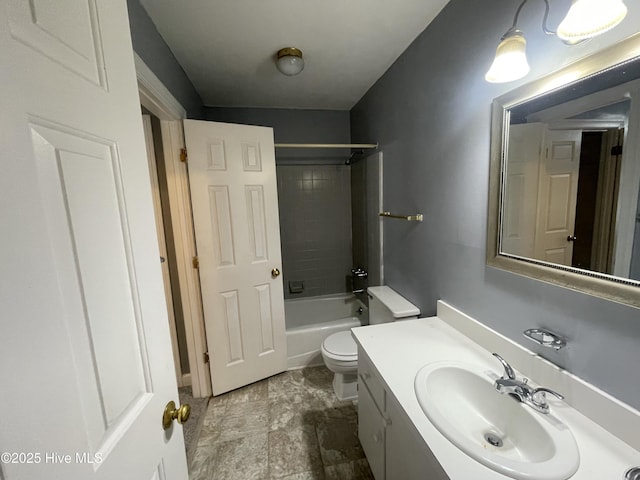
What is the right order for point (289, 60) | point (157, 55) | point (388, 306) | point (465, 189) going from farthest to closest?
point (388, 306) → point (289, 60) → point (157, 55) → point (465, 189)

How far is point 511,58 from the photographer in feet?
2.74

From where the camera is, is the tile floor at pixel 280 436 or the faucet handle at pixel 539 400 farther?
the tile floor at pixel 280 436

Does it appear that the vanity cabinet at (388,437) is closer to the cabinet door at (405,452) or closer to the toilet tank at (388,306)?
the cabinet door at (405,452)

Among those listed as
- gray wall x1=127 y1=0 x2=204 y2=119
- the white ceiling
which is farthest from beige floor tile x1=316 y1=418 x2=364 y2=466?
the white ceiling

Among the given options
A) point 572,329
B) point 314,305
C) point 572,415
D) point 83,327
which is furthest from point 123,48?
point 314,305

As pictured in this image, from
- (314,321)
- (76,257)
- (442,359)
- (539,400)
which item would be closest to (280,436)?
(442,359)

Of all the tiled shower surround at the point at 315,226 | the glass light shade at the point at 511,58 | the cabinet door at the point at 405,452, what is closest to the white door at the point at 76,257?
the cabinet door at the point at 405,452

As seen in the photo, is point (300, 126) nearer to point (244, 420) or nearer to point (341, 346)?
point (341, 346)

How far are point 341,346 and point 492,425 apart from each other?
1.07m

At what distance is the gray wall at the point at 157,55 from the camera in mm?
1143

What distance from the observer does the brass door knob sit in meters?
0.66

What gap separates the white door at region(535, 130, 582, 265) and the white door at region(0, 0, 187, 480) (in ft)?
4.01

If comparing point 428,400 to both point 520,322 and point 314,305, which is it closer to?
point 520,322

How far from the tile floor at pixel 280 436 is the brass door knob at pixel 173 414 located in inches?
39.9
